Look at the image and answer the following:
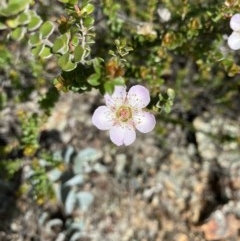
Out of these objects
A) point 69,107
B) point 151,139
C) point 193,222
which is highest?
point 69,107

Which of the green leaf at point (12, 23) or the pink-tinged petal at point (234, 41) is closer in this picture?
the green leaf at point (12, 23)

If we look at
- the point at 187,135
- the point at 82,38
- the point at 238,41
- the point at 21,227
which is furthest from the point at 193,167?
the point at 82,38

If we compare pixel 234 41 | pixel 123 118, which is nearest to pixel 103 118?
pixel 123 118

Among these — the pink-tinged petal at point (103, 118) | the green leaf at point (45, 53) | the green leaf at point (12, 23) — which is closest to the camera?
the green leaf at point (12, 23)

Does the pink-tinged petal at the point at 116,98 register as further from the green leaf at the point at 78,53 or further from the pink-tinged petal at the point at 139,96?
the green leaf at the point at 78,53

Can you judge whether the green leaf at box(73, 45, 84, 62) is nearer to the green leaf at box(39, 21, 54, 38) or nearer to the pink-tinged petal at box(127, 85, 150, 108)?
the green leaf at box(39, 21, 54, 38)

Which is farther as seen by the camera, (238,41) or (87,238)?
(87,238)

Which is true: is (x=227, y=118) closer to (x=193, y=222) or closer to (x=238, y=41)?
(x=193, y=222)

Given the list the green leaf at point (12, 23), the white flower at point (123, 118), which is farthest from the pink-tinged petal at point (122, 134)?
the green leaf at point (12, 23)
